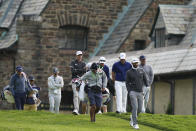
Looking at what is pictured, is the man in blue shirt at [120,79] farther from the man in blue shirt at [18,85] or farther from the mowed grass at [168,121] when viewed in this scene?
the man in blue shirt at [18,85]

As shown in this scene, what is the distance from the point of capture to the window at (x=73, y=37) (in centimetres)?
4809

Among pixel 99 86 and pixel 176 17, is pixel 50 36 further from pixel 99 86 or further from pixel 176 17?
pixel 99 86

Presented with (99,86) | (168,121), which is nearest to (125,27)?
(168,121)

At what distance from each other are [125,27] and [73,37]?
2741mm

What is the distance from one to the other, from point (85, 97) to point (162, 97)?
1051cm

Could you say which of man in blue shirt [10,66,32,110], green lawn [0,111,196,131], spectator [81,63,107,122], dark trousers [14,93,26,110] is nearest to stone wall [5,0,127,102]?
dark trousers [14,93,26,110]

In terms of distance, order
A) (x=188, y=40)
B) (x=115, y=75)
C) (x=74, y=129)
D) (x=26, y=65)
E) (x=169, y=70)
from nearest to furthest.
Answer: (x=74, y=129) → (x=115, y=75) → (x=169, y=70) → (x=188, y=40) → (x=26, y=65)

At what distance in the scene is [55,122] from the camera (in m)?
28.5

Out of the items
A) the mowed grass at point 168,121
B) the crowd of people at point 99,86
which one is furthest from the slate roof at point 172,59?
the mowed grass at point 168,121

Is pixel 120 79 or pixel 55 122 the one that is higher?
pixel 120 79

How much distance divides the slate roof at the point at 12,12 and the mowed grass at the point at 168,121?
17.2 meters

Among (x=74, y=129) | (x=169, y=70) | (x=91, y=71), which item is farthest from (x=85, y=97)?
(x=169, y=70)

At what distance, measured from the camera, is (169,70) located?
126 ft

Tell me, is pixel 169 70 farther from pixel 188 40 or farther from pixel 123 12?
pixel 123 12
